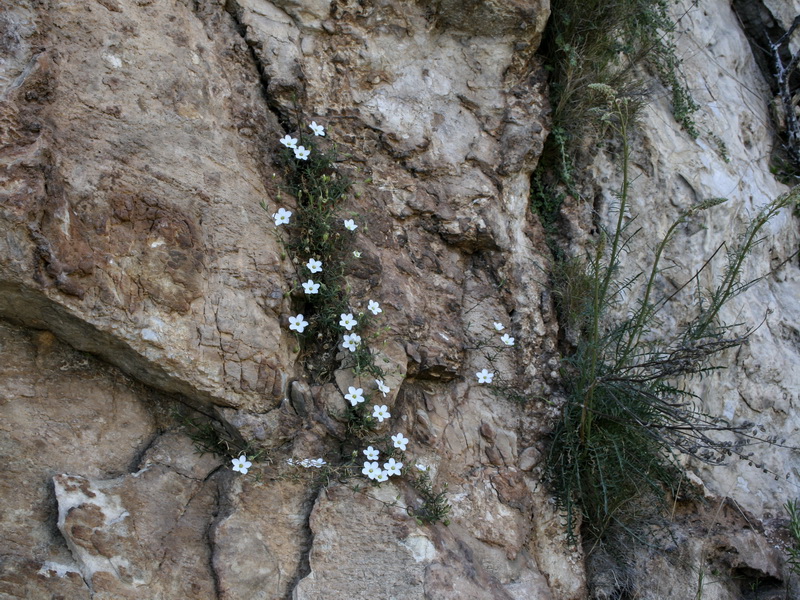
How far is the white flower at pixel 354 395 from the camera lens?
122 inches

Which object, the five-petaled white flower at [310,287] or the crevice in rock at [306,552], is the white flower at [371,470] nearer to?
the crevice in rock at [306,552]

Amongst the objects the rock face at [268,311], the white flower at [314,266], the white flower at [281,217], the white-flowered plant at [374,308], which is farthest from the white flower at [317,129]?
Result: the white-flowered plant at [374,308]

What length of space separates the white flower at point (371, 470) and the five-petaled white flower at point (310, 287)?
0.80 metres

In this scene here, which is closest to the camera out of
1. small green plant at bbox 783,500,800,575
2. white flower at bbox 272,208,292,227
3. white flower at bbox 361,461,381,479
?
white flower at bbox 361,461,381,479

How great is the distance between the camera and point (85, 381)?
288cm

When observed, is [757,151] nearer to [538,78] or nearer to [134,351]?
[538,78]

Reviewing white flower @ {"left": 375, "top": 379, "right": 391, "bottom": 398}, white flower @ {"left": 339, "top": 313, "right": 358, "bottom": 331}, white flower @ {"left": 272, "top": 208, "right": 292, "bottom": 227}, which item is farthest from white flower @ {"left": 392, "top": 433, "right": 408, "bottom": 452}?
white flower @ {"left": 272, "top": 208, "right": 292, "bottom": 227}

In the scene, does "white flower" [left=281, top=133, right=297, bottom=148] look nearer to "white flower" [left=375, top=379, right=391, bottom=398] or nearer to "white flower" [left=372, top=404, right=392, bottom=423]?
"white flower" [left=375, top=379, right=391, bottom=398]

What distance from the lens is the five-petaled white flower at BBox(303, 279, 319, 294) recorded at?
3170 mm

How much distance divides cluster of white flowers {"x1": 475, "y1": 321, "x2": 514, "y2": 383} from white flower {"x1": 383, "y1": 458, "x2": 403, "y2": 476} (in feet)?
2.29

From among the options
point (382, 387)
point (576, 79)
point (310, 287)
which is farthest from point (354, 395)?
point (576, 79)

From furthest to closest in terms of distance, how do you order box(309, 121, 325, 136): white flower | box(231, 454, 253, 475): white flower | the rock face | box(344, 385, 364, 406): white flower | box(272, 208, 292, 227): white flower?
box(309, 121, 325, 136): white flower → box(272, 208, 292, 227): white flower → box(344, 385, 364, 406): white flower → box(231, 454, 253, 475): white flower → the rock face

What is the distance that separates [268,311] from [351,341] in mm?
397

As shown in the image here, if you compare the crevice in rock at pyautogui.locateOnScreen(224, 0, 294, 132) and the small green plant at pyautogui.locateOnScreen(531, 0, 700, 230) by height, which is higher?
the small green plant at pyautogui.locateOnScreen(531, 0, 700, 230)
